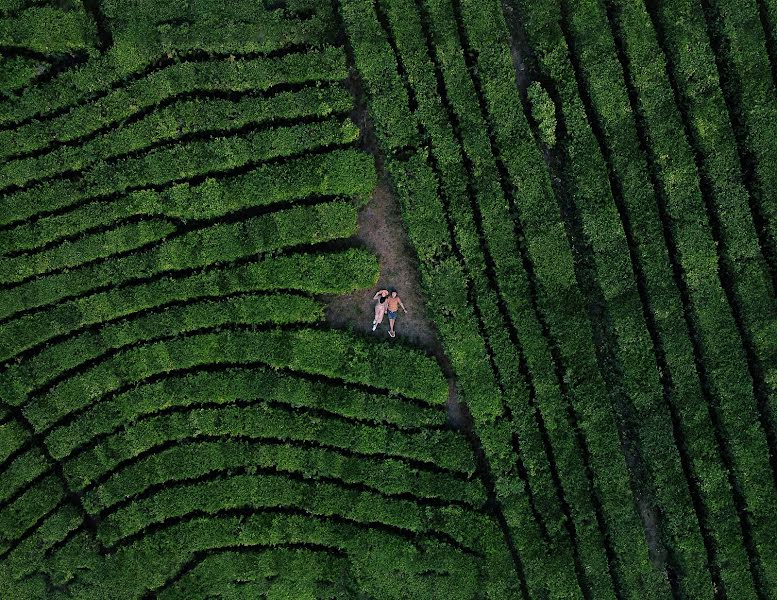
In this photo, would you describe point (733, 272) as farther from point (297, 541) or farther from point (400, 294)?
point (297, 541)

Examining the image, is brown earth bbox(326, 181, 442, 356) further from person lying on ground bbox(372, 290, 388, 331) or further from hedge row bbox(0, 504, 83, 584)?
hedge row bbox(0, 504, 83, 584)

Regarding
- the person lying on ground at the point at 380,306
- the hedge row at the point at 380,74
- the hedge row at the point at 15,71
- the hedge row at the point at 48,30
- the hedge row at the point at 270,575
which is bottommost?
the hedge row at the point at 270,575

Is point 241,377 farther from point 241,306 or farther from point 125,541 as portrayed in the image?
point 125,541

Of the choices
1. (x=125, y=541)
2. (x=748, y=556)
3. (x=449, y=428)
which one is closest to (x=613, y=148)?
(x=449, y=428)

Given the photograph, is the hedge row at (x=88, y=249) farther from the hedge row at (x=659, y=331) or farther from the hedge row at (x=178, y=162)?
the hedge row at (x=659, y=331)

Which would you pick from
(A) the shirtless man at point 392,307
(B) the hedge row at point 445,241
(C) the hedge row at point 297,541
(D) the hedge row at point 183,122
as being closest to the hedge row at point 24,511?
(C) the hedge row at point 297,541
